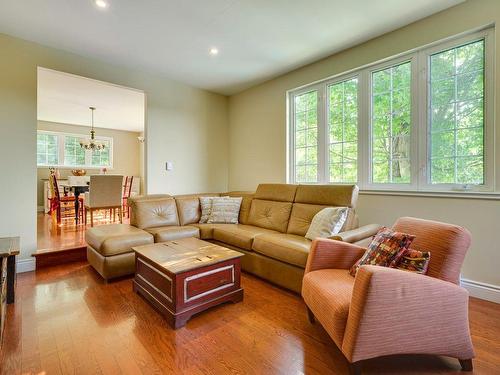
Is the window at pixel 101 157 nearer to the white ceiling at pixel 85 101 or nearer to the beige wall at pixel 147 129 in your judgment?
the white ceiling at pixel 85 101

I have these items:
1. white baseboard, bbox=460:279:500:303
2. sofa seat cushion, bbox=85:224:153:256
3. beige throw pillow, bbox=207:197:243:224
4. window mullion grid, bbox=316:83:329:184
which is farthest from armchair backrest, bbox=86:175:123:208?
white baseboard, bbox=460:279:500:303

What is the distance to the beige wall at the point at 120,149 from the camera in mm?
6838

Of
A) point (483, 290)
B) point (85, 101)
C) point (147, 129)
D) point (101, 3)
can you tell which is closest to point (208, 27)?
point (101, 3)

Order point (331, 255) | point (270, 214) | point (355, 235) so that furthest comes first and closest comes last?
1. point (270, 214)
2. point (355, 235)
3. point (331, 255)

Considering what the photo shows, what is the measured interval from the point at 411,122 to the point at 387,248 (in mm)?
1631

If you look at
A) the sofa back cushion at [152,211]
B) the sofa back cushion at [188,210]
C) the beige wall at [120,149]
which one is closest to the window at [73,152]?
the beige wall at [120,149]

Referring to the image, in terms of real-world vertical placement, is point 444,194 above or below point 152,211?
above

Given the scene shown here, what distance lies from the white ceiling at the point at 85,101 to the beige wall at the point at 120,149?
24cm

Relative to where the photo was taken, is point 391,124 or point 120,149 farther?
point 120,149

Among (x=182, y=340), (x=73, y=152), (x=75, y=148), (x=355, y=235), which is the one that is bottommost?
(x=182, y=340)

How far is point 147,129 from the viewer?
12.5ft

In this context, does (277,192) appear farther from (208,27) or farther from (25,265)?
(25,265)

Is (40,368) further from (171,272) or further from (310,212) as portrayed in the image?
(310,212)

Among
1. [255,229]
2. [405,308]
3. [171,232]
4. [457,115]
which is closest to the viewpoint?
[405,308]
